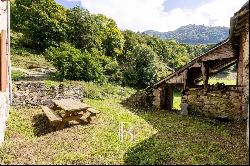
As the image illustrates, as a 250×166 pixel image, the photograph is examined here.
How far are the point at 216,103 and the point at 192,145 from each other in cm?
568

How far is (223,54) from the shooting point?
46.2 feet

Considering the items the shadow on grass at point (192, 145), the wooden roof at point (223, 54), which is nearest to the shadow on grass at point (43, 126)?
the shadow on grass at point (192, 145)

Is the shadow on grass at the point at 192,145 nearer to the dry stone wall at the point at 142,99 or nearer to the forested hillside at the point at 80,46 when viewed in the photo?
the dry stone wall at the point at 142,99

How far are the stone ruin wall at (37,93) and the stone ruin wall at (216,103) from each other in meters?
5.97

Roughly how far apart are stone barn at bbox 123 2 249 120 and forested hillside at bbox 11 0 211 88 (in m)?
6.45

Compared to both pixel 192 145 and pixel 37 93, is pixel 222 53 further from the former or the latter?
pixel 37 93

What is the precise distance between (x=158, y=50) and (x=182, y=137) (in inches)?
1555

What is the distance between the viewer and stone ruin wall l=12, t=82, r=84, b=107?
16.3m

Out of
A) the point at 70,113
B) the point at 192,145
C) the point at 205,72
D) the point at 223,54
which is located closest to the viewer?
the point at 192,145

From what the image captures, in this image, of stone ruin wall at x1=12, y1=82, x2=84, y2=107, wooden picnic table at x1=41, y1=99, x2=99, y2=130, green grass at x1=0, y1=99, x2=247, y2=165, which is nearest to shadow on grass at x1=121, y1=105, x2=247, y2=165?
green grass at x1=0, y1=99, x2=247, y2=165

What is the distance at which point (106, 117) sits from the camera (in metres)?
14.4

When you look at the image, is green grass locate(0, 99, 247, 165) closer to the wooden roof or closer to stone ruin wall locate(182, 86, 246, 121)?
stone ruin wall locate(182, 86, 246, 121)

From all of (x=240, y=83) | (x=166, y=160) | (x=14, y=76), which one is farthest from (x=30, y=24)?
(x=166, y=160)

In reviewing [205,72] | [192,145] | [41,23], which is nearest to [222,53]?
[205,72]
